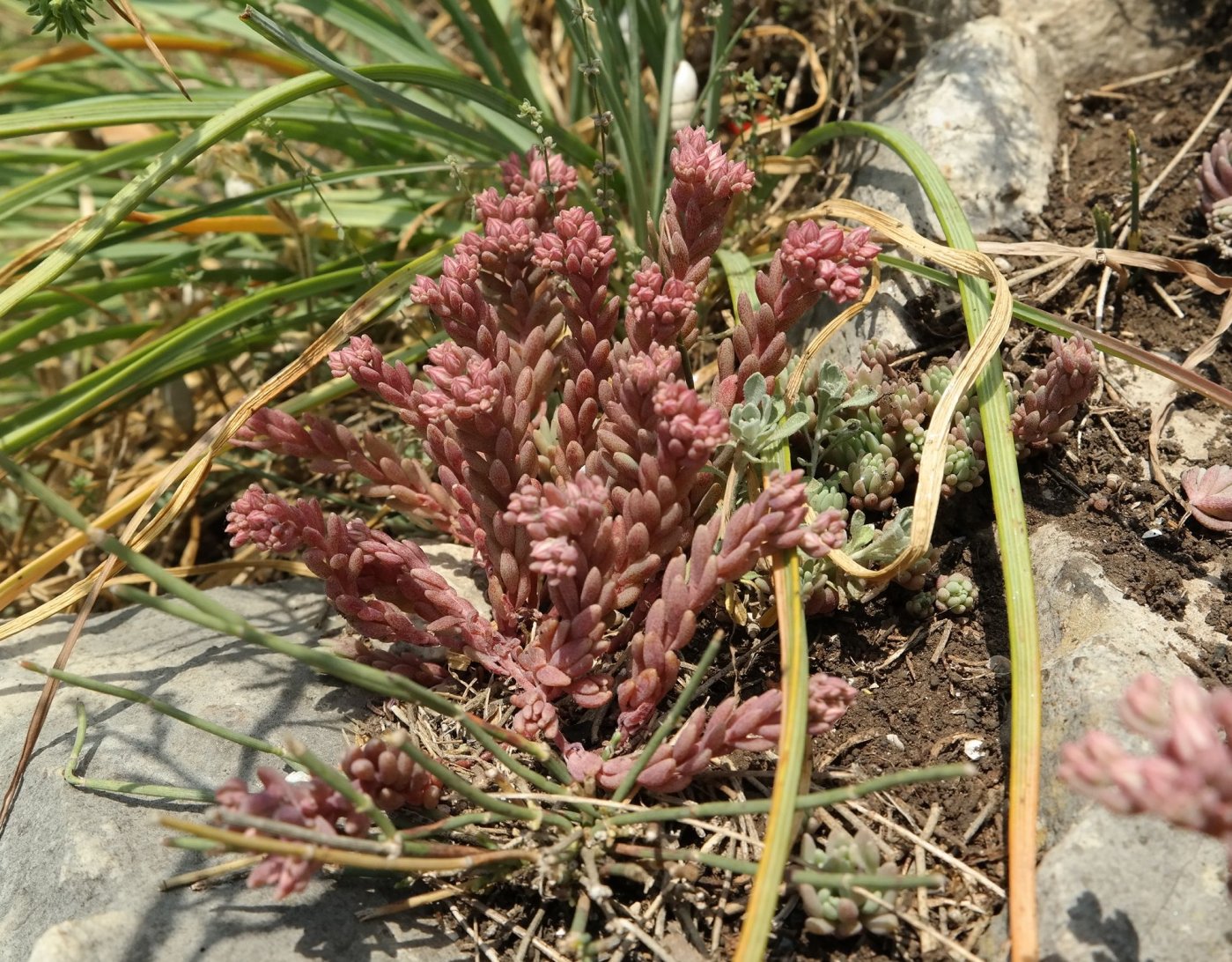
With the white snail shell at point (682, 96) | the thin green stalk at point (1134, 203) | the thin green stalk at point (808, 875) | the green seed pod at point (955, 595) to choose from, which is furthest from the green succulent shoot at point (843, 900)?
the white snail shell at point (682, 96)

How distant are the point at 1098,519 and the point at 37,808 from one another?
9.59 feet

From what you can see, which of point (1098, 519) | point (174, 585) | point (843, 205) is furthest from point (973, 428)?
point (174, 585)

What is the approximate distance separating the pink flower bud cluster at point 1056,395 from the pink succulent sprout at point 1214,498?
375 mm

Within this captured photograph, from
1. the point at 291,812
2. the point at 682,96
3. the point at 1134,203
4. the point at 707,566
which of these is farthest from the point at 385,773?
the point at 1134,203

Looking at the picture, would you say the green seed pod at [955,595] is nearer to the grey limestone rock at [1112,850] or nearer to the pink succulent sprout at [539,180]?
the grey limestone rock at [1112,850]

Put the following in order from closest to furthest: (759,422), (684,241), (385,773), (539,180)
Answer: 1. (385,773)
2. (759,422)
3. (684,241)
4. (539,180)

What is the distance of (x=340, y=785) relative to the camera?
6.29 ft

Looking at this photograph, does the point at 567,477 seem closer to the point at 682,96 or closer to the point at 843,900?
the point at 843,900

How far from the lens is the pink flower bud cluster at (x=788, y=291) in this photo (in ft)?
8.44

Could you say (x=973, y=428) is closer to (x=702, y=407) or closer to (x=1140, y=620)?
(x=1140, y=620)

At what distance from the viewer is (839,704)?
7.25 ft

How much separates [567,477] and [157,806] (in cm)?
133

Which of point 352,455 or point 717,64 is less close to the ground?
point 717,64

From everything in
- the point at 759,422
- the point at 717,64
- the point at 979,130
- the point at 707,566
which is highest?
the point at 717,64
